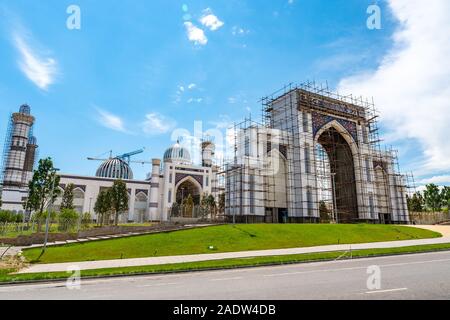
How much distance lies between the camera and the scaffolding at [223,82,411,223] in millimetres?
41062

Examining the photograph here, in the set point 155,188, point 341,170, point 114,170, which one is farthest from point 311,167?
point 114,170

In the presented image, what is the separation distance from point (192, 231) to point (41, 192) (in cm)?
1818

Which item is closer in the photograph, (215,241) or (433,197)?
(215,241)

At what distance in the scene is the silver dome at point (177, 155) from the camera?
91000mm

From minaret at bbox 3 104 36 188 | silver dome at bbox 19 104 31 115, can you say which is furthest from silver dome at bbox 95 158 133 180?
silver dome at bbox 19 104 31 115

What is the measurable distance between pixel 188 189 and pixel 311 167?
45079mm

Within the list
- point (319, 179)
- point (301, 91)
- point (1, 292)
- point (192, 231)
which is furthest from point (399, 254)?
point (301, 91)

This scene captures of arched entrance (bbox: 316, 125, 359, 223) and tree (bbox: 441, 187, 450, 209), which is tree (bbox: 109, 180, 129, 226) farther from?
tree (bbox: 441, 187, 450, 209)

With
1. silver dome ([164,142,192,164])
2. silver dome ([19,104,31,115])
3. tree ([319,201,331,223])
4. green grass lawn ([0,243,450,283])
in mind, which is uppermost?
silver dome ([19,104,31,115])

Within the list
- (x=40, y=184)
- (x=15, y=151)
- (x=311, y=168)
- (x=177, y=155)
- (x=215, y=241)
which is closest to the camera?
(x=215, y=241)

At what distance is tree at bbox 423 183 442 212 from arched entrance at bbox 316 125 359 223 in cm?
4107

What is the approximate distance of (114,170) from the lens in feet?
300

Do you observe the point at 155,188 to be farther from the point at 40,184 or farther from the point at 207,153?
the point at 40,184
